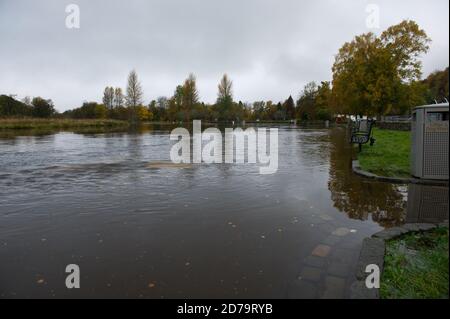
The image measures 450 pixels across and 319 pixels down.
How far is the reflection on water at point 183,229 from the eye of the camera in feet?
11.8

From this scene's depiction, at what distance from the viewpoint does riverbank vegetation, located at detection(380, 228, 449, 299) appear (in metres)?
3.36

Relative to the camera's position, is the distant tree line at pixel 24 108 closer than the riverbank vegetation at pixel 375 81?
No

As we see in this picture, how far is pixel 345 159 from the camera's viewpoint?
13.1 metres

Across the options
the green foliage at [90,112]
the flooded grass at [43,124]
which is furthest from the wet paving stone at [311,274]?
the green foliage at [90,112]

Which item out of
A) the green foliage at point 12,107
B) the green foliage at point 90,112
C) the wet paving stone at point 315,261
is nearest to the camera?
the wet paving stone at point 315,261

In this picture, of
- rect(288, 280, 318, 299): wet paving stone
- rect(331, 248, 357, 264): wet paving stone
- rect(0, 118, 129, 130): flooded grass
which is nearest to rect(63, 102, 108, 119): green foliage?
rect(0, 118, 129, 130): flooded grass

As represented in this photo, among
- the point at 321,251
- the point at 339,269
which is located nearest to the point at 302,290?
the point at 339,269

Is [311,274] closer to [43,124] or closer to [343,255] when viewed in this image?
[343,255]

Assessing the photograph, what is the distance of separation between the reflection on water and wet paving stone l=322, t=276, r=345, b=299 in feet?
0.15

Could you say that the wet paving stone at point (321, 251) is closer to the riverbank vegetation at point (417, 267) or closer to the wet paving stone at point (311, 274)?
the wet paving stone at point (311, 274)

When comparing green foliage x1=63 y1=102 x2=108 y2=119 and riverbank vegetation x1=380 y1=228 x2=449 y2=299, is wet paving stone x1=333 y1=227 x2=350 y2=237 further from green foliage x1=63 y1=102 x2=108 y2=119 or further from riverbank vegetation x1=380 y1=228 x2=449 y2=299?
green foliage x1=63 y1=102 x2=108 y2=119

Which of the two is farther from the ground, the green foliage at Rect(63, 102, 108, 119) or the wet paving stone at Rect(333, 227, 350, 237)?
the green foliage at Rect(63, 102, 108, 119)

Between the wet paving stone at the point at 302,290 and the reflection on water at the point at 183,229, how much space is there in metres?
0.02
